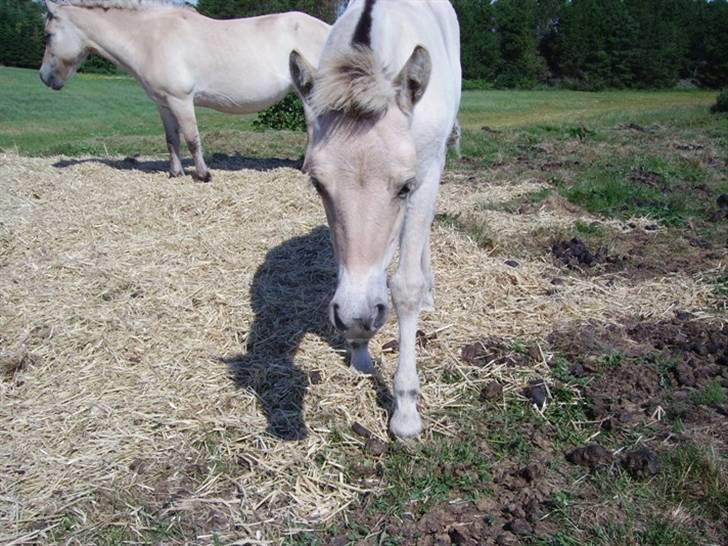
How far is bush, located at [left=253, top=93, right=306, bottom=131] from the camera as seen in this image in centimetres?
1300

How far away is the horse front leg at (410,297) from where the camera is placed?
295 cm

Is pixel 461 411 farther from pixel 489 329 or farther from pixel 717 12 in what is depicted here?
pixel 717 12

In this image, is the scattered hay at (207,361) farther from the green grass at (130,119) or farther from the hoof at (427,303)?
the green grass at (130,119)

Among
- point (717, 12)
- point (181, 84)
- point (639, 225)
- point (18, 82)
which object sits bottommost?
point (18, 82)

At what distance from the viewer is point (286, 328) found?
154 inches

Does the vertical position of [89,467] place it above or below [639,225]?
below

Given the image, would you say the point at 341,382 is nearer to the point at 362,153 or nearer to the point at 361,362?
the point at 361,362

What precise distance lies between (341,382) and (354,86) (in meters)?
1.75

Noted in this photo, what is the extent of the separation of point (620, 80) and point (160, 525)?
47.2 m

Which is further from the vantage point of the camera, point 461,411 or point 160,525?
point 461,411

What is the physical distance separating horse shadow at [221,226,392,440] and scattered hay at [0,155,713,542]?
0.04 ft

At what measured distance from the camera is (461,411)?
313 centimetres

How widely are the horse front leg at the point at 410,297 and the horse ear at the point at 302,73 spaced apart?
78 cm

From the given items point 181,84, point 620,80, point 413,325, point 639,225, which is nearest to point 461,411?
point 413,325
